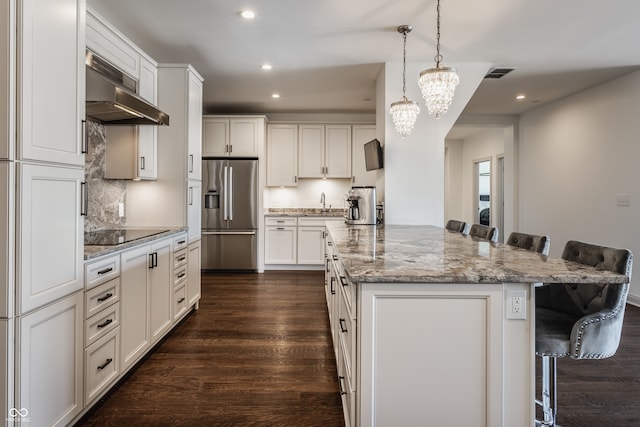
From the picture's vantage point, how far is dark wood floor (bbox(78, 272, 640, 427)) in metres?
2.01

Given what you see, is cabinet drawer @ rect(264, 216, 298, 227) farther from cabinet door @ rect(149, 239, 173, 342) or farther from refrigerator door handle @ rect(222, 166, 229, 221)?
cabinet door @ rect(149, 239, 173, 342)

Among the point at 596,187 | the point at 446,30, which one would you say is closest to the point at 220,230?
the point at 446,30

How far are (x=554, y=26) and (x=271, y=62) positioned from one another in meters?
2.67

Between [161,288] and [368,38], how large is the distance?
2793mm

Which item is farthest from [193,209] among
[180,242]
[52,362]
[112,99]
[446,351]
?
[446,351]

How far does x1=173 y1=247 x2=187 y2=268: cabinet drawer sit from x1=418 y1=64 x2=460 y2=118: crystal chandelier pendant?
234 centimetres

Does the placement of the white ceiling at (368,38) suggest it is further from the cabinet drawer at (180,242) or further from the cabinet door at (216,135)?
the cabinet drawer at (180,242)

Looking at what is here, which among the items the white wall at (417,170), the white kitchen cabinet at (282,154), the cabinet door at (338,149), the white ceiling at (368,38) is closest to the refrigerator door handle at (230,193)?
the white kitchen cabinet at (282,154)

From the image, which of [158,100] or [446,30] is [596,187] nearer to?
[446,30]

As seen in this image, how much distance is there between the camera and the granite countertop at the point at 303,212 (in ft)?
20.0

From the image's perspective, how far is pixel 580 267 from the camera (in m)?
1.55

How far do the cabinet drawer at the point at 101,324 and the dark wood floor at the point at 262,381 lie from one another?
16.3 inches

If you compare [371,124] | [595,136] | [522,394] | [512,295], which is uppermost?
[371,124]

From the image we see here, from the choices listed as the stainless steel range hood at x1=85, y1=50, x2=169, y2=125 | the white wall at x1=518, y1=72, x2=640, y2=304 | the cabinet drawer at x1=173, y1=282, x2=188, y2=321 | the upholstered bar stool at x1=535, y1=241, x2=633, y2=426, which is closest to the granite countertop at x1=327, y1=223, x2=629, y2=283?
the upholstered bar stool at x1=535, y1=241, x2=633, y2=426
